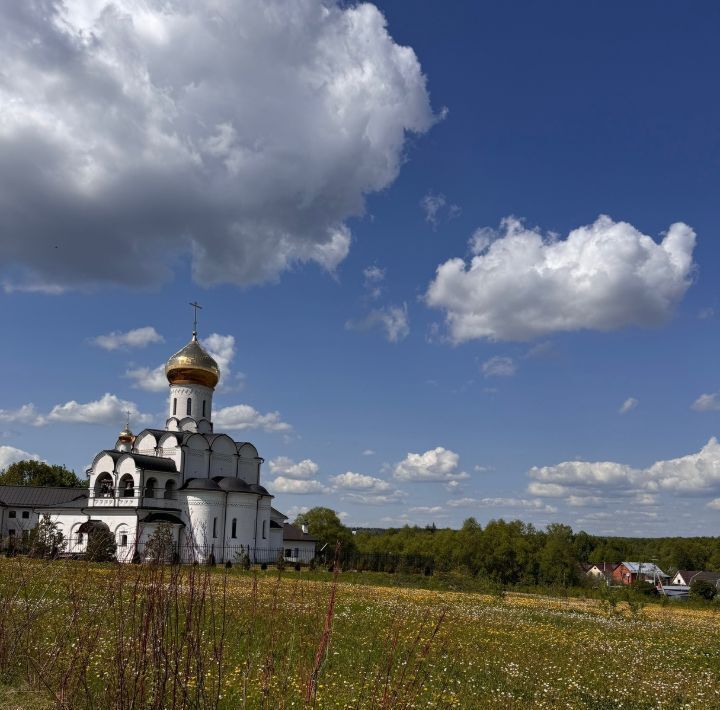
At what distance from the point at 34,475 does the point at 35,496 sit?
25.0 metres

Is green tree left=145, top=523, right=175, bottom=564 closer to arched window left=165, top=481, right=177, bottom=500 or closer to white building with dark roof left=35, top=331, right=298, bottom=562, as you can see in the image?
white building with dark roof left=35, top=331, right=298, bottom=562

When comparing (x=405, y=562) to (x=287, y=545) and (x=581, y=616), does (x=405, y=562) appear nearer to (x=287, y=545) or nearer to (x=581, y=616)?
(x=287, y=545)

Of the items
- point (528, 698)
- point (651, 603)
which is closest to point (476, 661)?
point (528, 698)

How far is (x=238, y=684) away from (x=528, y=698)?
4189 millimetres

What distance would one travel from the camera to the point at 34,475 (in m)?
79.8

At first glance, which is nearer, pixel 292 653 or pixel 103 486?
pixel 292 653

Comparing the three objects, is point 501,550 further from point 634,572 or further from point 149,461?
point 634,572

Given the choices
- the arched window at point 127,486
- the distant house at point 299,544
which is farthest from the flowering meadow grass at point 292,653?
the distant house at point 299,544

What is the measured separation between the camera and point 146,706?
575 centimetres

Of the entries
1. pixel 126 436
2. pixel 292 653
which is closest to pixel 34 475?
pixel 126 436

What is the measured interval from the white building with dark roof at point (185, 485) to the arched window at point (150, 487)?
7 cm

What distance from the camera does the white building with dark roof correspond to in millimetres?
46562

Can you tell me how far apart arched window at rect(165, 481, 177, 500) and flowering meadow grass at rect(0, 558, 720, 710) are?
28863 millimetres

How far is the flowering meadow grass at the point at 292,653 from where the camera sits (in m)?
5.59
